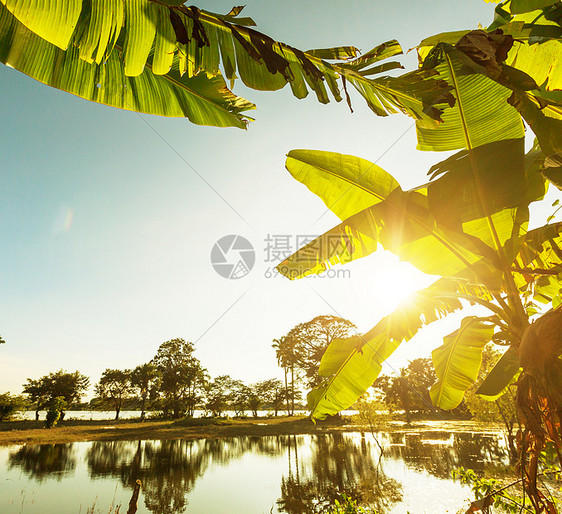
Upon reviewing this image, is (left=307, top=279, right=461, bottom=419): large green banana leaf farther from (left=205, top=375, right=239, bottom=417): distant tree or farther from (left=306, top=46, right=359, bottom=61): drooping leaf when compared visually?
(left=205, top=375, right=239, bottom=417): distant tree

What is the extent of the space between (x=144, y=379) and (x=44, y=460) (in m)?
22.2

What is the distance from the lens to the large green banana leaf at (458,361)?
7.74 feet

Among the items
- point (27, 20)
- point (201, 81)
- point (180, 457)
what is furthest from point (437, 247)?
point (180, 457)

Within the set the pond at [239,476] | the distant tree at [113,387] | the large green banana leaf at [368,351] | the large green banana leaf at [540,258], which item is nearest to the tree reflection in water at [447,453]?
the pond at [239,476]

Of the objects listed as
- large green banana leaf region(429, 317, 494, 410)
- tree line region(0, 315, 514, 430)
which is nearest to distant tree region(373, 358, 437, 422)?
tree line region(0, 315, 514, 430)

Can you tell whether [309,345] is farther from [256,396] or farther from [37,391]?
[37,391]

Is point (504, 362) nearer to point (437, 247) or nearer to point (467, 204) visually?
point (437, 247)

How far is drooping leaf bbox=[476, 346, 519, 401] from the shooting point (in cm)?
242

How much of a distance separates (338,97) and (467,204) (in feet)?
3.44

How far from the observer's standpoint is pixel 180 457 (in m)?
15.9

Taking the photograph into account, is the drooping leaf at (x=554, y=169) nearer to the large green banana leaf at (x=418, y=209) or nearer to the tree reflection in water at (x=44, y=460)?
the large green banana leaf at (x=418, y=209)

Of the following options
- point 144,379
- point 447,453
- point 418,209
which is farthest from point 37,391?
point 418,209

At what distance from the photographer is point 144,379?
119 ft

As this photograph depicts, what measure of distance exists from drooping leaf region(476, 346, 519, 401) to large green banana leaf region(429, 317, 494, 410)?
108 mm
